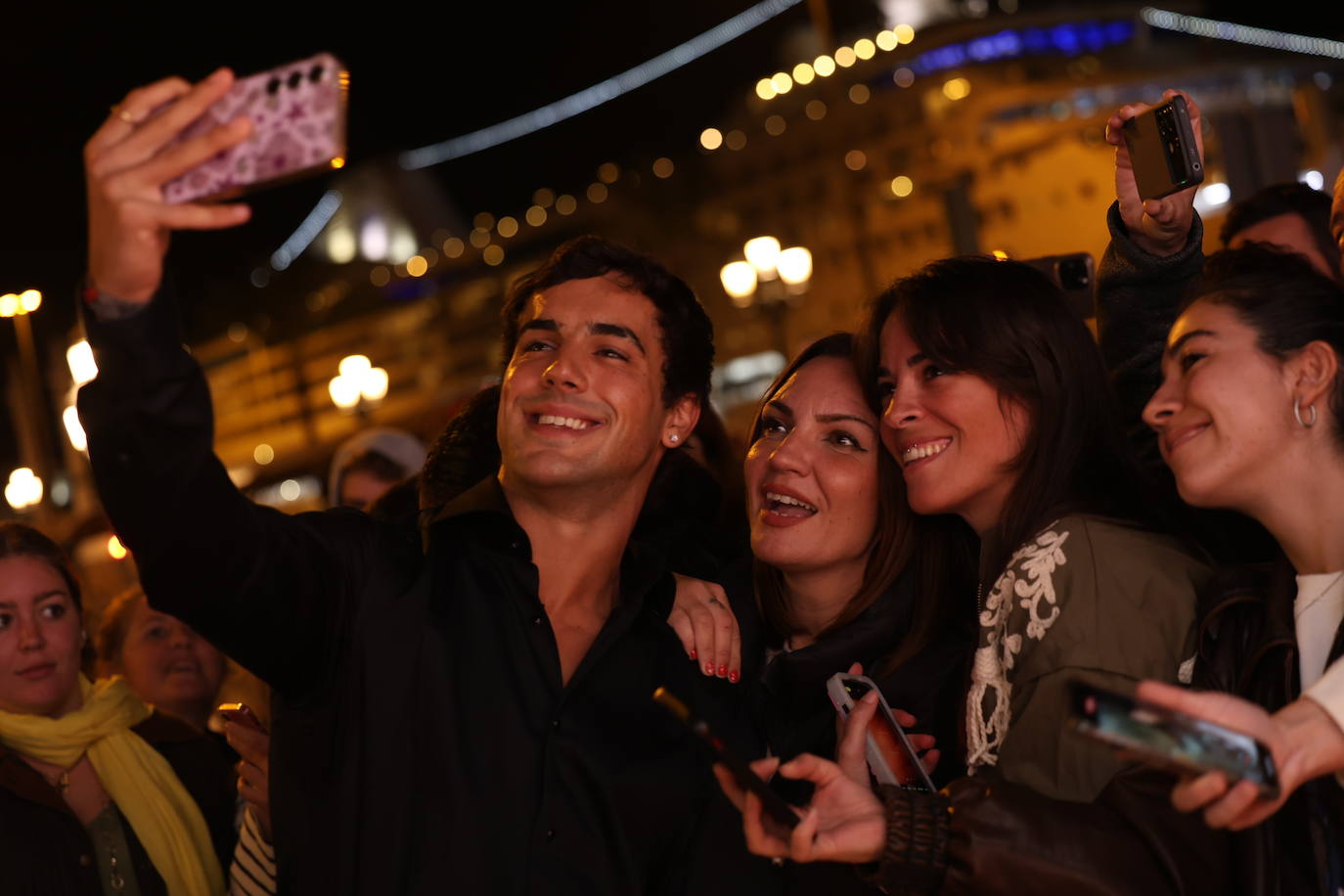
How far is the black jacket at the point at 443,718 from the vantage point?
274cm

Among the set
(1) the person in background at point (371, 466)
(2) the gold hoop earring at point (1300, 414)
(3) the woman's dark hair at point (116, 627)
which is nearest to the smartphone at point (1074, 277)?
(2) the gold hoop earring at point (1300, 414)

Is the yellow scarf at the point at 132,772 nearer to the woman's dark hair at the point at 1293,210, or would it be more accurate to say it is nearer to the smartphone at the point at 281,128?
the smartphone at the point at 281,128

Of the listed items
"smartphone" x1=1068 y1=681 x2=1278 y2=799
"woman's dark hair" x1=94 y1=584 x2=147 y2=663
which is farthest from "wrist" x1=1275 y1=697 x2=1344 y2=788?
"woman's dark hair" x1=94 y1=584 x2=147 y2=663

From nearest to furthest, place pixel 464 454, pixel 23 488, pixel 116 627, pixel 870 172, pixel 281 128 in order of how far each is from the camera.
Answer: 1. pixel 281 128
2. pixel 464 454
3. pixel 116 627
4. pixel 23 488
5. pixel 870 172

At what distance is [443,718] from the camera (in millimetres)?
2918

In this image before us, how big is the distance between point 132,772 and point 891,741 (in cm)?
233

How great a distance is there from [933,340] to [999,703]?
0.94 m

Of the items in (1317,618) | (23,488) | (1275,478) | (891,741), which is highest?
(23,488)

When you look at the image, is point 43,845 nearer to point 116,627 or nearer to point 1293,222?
point 116,627

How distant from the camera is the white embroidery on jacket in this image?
279cm

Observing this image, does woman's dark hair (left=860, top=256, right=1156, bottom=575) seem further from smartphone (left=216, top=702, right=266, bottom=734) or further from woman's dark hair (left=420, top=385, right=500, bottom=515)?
smartphone (left=216, top=702, right=266, bottom=734)

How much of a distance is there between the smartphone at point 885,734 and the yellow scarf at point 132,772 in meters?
2.08

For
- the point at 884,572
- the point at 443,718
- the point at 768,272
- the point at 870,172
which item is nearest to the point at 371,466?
the point at 884,572

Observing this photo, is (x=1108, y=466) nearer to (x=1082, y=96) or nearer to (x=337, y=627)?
(x=337, y=627)
